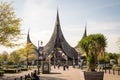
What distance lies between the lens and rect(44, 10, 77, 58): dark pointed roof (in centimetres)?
11748

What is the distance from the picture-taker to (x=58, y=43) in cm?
→ 12044

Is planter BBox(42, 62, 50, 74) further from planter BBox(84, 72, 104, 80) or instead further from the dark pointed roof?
the dark pointed roof

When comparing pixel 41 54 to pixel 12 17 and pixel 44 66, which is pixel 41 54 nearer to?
pixel 44 66

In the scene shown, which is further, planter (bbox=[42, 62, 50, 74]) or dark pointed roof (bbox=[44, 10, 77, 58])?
dark pointed roof (bbox=[44, 10, 77, 58])

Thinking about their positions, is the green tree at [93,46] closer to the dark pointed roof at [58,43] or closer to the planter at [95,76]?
the planter at [95,76]

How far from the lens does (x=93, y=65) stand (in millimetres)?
24406

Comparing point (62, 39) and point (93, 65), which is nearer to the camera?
point (93, 65)

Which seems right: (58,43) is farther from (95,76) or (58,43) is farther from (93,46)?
(95,76)

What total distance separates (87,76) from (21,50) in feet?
178

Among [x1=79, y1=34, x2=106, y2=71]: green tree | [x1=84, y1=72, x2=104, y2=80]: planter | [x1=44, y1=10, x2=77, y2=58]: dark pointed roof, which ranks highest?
[x1=44, y1=10, x2=77, y2=58]: dark pointed roof

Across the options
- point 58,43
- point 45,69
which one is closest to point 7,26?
point 45,69

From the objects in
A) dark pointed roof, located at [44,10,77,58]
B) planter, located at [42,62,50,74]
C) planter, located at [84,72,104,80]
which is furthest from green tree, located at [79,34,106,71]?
dark pointed roof, located at [44,10,77,58]

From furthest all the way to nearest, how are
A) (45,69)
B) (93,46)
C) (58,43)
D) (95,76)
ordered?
1. (58,43)
2. (45,69)
3. (93,46)
4. (95,76)

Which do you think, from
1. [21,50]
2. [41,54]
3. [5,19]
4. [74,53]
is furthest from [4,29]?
[74,53]
